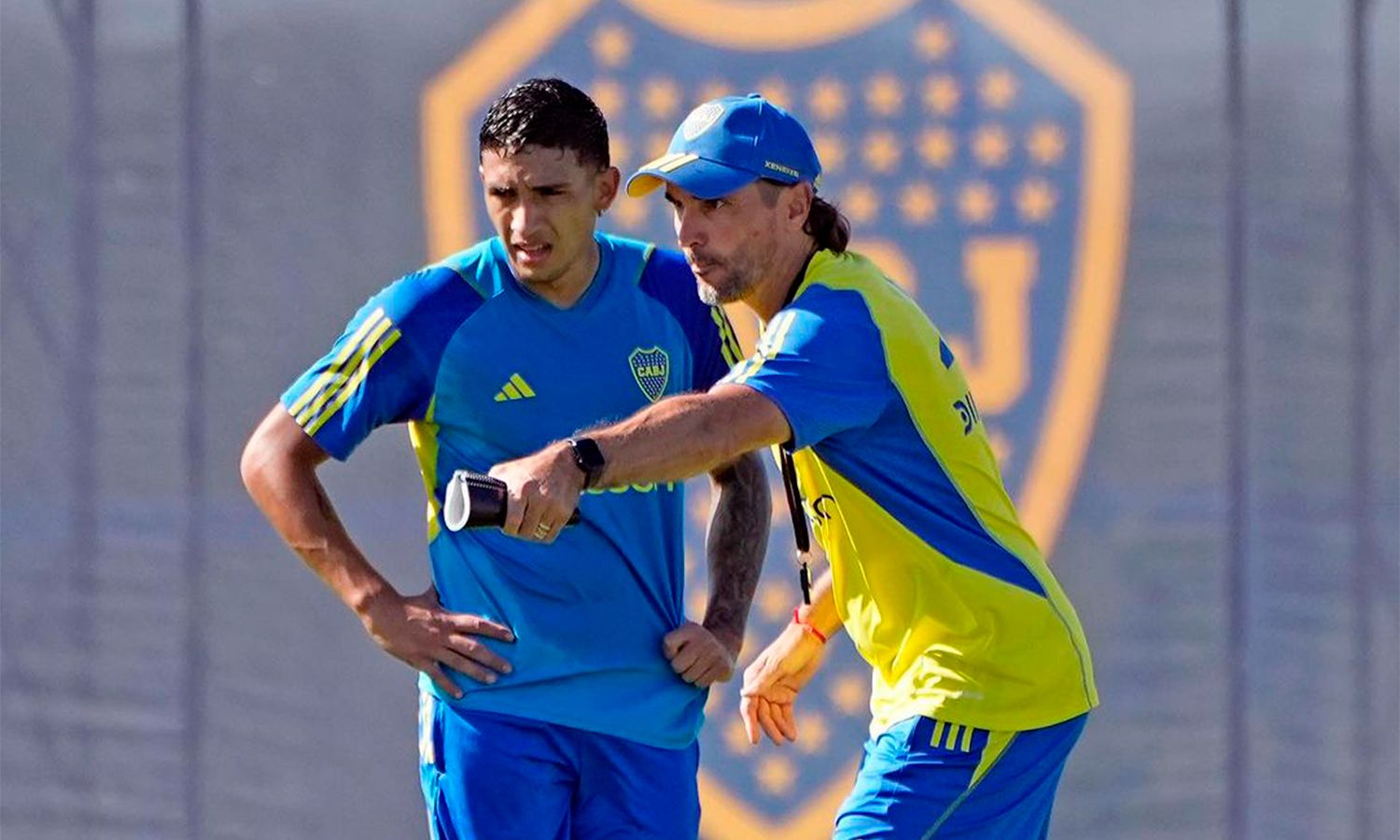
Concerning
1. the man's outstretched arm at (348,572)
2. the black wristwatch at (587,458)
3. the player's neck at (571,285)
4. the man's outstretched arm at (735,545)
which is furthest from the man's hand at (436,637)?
the black wristwatch at (587,458)

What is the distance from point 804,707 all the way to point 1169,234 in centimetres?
133

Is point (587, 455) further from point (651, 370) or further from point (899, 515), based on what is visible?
point (651, 370)

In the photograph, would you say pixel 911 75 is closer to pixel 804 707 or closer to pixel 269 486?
pixel 804 707

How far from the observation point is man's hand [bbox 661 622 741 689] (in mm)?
3268

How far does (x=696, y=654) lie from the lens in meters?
3.27

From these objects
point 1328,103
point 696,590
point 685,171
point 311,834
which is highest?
point 1328,103

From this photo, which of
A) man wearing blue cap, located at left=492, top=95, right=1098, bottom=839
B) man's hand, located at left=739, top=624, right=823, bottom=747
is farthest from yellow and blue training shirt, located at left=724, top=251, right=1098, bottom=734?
man's hand, located at left=739, top=624, right=823, bottom=747

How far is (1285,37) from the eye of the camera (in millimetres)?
4660

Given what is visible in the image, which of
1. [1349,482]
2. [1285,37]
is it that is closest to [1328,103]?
[1285,37]

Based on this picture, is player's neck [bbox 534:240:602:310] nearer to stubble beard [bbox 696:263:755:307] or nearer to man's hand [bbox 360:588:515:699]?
stubble beard [bbox 696:263:755:307]

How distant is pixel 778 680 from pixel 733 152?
87 cm

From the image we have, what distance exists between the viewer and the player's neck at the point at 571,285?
3234mm

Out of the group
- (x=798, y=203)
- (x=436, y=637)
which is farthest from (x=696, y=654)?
(x=798, y=203)

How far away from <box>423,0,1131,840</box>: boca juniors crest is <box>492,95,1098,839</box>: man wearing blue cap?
5.31 feet
